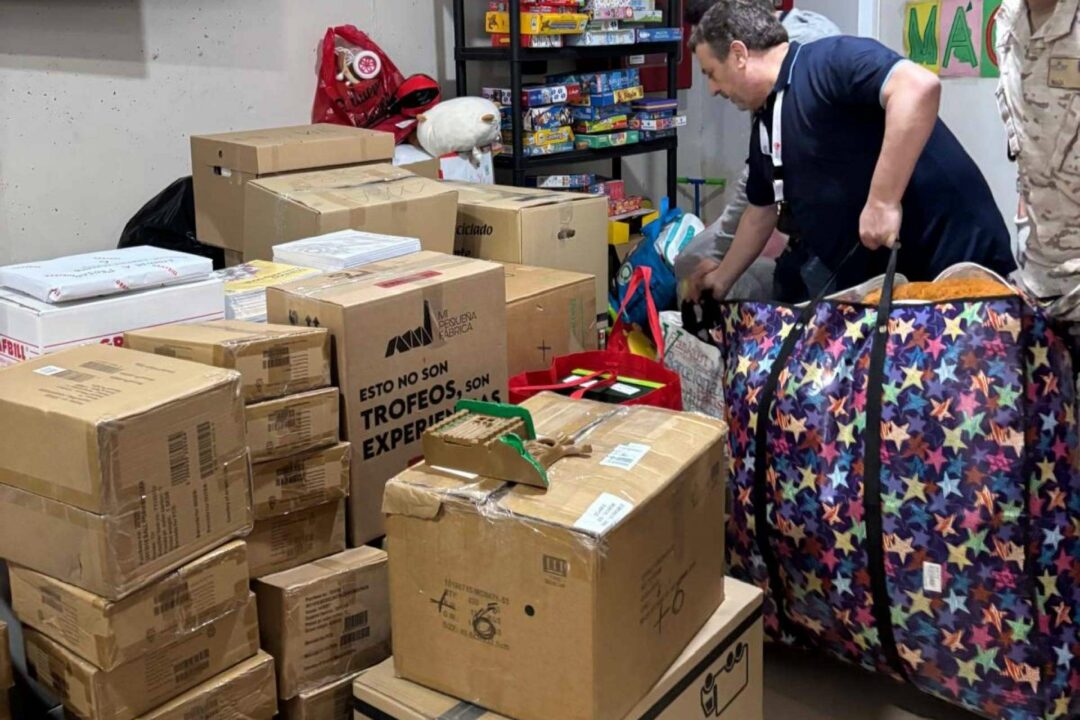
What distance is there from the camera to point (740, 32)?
2.41 m

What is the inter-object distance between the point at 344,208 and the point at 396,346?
61 cm

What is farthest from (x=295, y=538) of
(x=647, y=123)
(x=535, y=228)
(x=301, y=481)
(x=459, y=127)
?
(x=647, y=123)

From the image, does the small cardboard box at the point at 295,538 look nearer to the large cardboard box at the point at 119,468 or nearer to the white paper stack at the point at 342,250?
the large cardboard box at the point at 119,468

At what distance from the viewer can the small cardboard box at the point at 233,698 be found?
145cm

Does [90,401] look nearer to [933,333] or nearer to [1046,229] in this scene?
[933,333]

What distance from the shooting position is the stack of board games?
405 cm

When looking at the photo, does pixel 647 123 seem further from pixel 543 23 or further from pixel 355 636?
pixel 355 636

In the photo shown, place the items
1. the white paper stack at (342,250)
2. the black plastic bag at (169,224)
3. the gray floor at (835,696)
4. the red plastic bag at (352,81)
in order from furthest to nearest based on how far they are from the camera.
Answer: the red plastic bag at (352,81)
the black plastic bag at (169,224)
the gray floor at (835,696)
the white paper stack at (342,250)

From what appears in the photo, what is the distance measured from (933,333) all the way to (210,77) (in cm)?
226

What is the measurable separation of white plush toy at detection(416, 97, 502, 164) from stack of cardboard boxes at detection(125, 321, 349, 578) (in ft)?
5.45

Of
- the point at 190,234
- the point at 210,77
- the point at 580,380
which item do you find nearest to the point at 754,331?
the point at 580,380

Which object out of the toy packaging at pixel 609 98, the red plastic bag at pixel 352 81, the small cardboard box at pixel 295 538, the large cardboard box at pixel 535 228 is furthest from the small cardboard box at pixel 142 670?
the toy packaging at pixel 609 98

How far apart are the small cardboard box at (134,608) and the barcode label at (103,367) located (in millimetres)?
282

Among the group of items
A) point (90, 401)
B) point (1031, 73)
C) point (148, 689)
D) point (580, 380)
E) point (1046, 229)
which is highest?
point (1031, 73)
